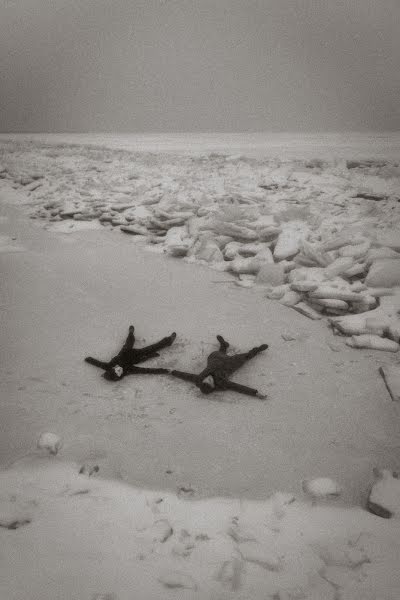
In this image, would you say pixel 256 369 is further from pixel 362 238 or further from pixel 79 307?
pixel 362 238

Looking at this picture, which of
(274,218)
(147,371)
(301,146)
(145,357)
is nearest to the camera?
(147,371)

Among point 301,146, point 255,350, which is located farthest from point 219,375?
point 301,146

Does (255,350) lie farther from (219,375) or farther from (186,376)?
(186,376)

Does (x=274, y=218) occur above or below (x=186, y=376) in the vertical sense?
above

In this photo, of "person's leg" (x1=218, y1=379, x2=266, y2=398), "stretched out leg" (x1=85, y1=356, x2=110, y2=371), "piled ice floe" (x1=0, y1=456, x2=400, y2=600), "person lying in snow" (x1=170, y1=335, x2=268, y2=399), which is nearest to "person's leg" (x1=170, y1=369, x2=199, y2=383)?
"person lying in snow" (x1=170, y1=335, x2=268, y2=399)

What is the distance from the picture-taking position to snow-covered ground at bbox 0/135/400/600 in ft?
4.72

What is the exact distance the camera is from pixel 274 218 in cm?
553

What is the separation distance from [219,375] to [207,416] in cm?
27

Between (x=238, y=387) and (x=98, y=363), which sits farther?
(x=98, y=363)

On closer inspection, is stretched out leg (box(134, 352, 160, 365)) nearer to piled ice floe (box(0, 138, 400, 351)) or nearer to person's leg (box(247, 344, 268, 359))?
person's leg (box(247, 344, 268, 359))

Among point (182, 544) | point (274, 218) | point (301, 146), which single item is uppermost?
point (301, 146)

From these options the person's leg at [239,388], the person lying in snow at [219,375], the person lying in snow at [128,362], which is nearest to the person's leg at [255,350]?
the person lying in snow at [219,375]

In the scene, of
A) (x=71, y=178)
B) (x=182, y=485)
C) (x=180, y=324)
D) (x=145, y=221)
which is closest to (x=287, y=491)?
(x=182, y=485)

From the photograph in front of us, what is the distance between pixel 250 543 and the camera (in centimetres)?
152
